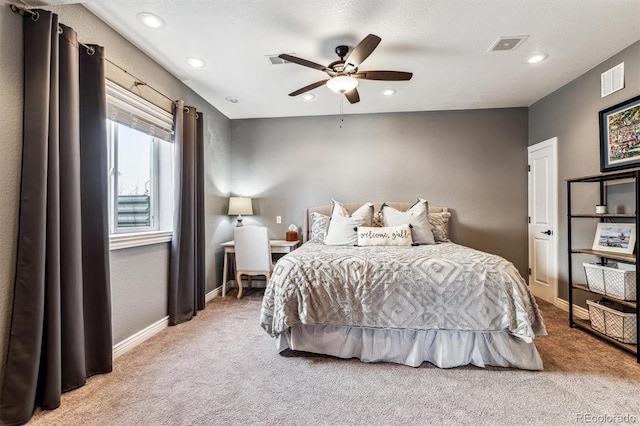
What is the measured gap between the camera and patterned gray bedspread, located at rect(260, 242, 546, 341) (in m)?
1.99

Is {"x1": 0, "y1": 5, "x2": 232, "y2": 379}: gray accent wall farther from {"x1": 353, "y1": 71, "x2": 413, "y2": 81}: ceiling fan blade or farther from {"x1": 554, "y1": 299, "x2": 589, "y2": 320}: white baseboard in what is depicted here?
{"x1": 554, "y1": 299, "x2": 589, "y2": 320}: white baseboard

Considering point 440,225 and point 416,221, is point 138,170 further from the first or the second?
point 440,225

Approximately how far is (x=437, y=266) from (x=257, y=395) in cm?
147

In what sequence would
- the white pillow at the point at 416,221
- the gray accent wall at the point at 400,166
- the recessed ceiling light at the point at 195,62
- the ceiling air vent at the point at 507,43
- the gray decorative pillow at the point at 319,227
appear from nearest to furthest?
the ceiling air vent at the point at 507,43 < the recessed ceiling light at the point at 195,62 < the white pillow at the point at 416,221 < the gray decorative pillow at the point at 319,227 < the gray accent wall at the point at 400,166

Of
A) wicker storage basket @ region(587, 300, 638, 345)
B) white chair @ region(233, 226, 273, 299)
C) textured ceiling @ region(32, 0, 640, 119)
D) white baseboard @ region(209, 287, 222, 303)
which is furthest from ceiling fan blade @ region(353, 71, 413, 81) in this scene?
white baseboard @ region(209, 287, 222, 303)

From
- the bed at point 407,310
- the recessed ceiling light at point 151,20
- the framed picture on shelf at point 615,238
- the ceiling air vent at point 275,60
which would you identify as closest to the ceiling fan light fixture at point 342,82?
the ceiling air vent at point 275,60

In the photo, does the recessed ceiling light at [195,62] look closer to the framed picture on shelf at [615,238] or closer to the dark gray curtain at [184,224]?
the dark gray curtain at [184,224]

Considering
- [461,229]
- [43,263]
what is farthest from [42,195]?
[461,229]

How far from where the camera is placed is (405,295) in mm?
2076

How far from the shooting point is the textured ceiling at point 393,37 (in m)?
2.01

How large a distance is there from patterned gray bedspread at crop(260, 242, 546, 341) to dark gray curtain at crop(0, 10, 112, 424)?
47.3 inches

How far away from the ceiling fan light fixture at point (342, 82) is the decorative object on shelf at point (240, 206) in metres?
2.29

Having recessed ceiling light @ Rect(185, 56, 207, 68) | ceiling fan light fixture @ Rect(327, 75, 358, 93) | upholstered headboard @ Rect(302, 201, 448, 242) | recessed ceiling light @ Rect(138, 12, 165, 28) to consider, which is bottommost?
upholstered headboard @ Rect(302, 201, 448, 242)

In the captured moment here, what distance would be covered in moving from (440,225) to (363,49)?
245 cm
